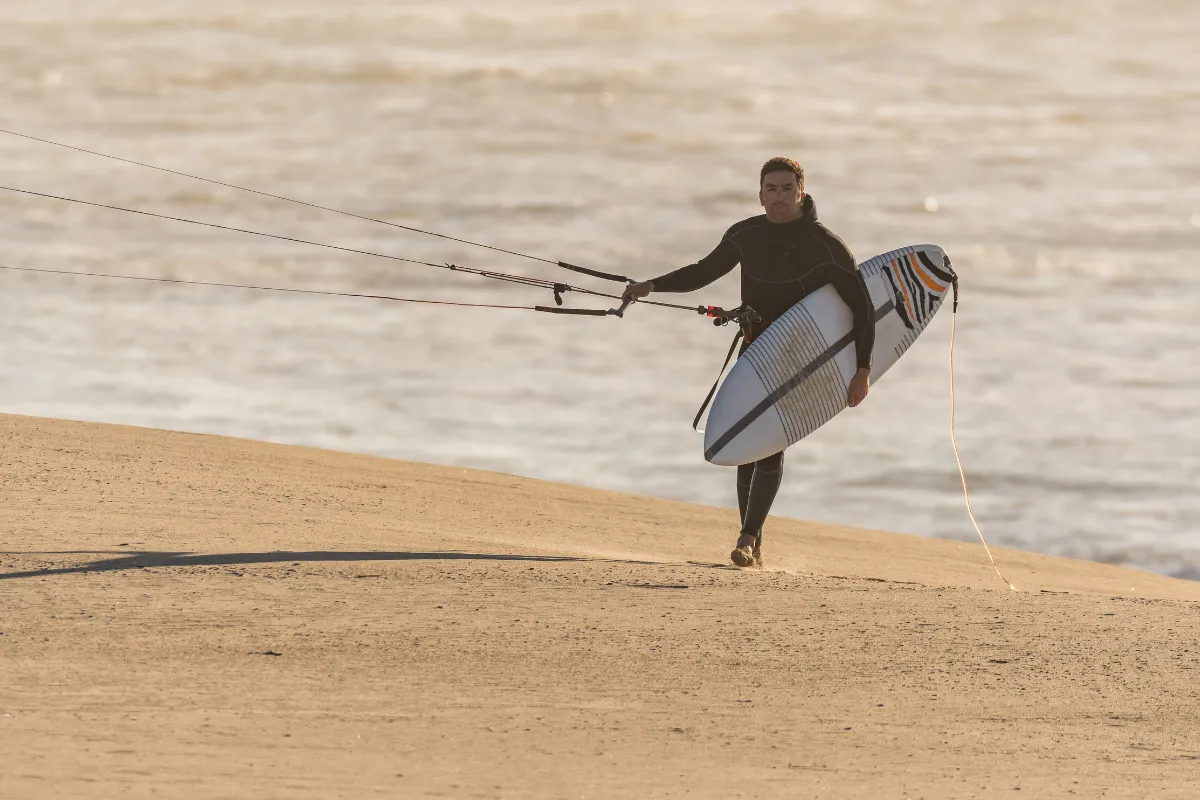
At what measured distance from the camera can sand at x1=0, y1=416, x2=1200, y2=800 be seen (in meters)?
5.62

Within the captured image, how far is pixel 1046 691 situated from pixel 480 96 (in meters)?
26.9

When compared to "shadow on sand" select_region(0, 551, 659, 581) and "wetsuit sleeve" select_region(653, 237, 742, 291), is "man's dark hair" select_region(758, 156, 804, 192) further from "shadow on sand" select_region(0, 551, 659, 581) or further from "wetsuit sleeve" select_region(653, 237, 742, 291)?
"shadow on sand" select_region(0, 551, 659, 581)

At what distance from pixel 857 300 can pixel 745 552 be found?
1238 millimetres

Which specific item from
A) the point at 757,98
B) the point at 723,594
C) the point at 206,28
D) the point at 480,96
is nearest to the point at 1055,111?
the point at 757,98

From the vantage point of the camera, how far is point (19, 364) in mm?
15555

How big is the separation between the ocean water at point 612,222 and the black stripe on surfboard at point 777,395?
1.84m

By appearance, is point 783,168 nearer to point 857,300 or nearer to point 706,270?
point 706,270

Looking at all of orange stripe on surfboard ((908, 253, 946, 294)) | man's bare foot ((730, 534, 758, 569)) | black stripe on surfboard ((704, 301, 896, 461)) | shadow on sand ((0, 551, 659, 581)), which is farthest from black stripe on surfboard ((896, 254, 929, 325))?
shadow on sand ((0, 551, 659, 581))

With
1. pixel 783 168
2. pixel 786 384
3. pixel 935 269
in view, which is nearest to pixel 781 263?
pixel 783 168

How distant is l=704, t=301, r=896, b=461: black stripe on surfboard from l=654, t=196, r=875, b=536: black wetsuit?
0.15m

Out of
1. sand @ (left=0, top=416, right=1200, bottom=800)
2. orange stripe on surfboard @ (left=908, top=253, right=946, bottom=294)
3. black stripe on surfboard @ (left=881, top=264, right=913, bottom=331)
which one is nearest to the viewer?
sand @ (left=0, top=416, right=1200, bottom=800)

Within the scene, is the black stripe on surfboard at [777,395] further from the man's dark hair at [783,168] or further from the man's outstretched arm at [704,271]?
the man's dark hair at [783,168]

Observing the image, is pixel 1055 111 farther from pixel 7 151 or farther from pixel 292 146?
pixel 7 151

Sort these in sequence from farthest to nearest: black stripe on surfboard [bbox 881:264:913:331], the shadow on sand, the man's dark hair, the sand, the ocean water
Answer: the ocean water
black stripe on surfboard [bbox 881:264:913:331]
the man's dark hair
the shadow on sand
the sand
